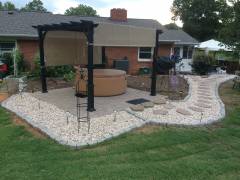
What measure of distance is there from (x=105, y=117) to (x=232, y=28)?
26.2 ft

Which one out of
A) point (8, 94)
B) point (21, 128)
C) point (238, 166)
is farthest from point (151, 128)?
point (8, 94)

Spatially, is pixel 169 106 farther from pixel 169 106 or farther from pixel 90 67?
pixel 90 67

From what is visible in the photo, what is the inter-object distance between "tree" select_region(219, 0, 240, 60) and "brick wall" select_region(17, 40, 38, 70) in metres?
10.2

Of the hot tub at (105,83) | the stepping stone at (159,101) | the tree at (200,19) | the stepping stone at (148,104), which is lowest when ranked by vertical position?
the stepping stone at (148,104)

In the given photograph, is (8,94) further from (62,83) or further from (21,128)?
(21,128)

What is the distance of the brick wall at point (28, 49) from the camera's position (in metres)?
14.2

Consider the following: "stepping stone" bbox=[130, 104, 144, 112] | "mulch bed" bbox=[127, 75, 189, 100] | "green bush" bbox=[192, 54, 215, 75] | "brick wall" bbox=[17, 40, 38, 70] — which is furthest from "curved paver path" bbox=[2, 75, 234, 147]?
"green bush" bbox=[192, 54, 215, 75]

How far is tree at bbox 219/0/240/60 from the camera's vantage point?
448 inches

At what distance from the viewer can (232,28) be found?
11.5 metres

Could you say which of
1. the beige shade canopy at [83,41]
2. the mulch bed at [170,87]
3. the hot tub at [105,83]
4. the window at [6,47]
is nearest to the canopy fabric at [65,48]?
the beige shade canopy at [83,41]

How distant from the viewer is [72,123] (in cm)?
652

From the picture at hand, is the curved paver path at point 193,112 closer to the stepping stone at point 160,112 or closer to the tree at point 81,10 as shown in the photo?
the stepping stone at point 160,112

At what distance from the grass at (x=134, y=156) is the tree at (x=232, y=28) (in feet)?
21.0

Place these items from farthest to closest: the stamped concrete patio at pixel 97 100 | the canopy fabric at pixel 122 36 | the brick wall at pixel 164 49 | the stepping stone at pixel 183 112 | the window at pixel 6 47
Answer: the brick wall at pixel 164 49
the window at pixel 6 47
the stamped concrete patio at pixel 97 100
the stepping stone at pixel 183 112
the canopy fabric at pixel 122 36
